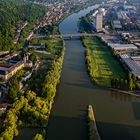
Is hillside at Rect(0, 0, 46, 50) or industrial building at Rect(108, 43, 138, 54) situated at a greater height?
hillside at Rect(0, 0, 46, 50)

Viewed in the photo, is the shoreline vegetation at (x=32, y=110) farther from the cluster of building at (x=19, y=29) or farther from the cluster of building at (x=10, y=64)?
the cluster of building at (x=19, y=29)

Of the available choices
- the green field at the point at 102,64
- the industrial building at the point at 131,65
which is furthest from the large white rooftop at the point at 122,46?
the industrial building at the point at 131,65

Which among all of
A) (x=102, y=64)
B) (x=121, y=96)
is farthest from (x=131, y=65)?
(x=121, y=96)

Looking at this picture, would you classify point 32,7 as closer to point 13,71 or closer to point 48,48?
point 48,48

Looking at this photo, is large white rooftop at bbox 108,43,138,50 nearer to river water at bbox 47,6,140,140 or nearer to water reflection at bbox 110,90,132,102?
river water at bbox 47,6,140,140

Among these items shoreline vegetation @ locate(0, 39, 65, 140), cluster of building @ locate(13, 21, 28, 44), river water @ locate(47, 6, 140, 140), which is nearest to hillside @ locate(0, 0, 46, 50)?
cluster of building @ locate(13, 21, 28, 44)

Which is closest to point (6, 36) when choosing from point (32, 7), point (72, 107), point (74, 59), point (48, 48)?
point (48, 48)

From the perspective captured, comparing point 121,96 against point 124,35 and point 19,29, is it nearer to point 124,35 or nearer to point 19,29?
point 124,35
